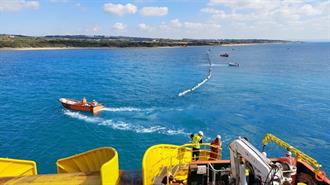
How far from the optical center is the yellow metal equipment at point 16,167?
1496cm

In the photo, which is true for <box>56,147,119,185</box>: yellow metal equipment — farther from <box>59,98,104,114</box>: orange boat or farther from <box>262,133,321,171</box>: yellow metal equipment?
<box>59,98,104,114</box>: orange boat

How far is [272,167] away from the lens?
9211mm

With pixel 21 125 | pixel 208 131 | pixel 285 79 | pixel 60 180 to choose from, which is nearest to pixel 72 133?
pixel 21 125

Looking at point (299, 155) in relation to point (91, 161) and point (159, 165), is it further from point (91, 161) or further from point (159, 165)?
point (91, 161)

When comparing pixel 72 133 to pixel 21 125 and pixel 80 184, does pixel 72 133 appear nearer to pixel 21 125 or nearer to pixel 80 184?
pixel 21 125

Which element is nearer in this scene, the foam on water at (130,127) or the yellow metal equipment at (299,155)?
the yellow metal equipment at (299,155)

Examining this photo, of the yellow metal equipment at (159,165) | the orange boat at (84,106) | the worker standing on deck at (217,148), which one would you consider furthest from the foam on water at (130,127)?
the yellow metal equipment at (159,165)

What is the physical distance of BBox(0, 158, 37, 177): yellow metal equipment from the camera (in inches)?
589

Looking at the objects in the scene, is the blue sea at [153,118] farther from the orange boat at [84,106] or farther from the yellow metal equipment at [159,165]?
the yellow metal equipment at [159,165]

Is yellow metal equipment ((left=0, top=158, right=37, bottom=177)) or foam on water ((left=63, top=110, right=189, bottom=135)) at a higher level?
yellow metal equipment ((left=0, top=158, right=37, bottom=177))

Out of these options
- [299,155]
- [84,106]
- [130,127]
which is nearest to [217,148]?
[299,155]

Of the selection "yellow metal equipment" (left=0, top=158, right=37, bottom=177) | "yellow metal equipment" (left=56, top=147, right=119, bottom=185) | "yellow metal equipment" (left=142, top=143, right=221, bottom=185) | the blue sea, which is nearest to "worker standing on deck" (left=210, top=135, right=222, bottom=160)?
"yellow metal equipment" (left=142, top=143, right=221, bottom=185)

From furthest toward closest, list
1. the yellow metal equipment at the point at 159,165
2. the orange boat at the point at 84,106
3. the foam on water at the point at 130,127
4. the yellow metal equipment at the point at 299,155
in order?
the orange boat at the point at 84,106 → the foam on water at the point at 130,127 → the yellow metal equipment at the point at 159,165 → the yellow metal equipment at the point at 299,155

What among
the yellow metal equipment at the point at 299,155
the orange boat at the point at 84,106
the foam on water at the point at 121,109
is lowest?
the foam on water at the point at 121,109
